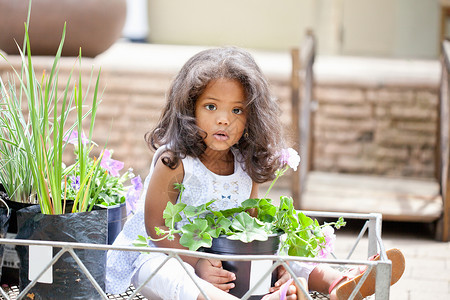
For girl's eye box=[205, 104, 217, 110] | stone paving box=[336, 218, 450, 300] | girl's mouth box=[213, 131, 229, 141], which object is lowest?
stone paving box=[336, 218, 450, 300]

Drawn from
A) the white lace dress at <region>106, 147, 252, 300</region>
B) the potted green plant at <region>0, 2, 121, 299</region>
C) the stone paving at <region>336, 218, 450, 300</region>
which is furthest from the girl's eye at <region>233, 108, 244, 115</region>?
the stone paving at <region>336, 218, 450, 300</region>

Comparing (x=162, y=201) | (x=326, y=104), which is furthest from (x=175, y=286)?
(x=326, y=104)

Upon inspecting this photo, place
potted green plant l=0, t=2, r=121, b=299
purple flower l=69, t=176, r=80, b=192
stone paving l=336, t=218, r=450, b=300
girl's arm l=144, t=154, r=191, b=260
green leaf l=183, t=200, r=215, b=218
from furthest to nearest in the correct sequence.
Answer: stone paving l=336, t=218, r=450, b=300 → purple flower l=69, t=176, r=80, b=192 → girl's arm l=144, t=154, r=191, b=260 → green leaf l=183, t=200, r=215, b=218 → potted green plant l=0, t=2, r=121, b=299

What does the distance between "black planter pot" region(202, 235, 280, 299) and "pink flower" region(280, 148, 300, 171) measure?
0.27 meters

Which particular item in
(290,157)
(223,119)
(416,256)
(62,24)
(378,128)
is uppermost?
(62,24)

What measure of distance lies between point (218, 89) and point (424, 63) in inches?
134

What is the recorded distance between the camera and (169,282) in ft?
5.85

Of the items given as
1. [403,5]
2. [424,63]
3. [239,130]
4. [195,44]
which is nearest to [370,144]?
[424,63]

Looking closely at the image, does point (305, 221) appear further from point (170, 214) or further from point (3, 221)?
point (3, 221)

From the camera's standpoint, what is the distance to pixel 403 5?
6.63 meters

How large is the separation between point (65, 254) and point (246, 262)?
441mm

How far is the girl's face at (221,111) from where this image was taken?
6.29 ft

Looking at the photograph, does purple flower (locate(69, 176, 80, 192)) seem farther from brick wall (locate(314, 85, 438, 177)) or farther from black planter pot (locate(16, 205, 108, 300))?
brick wall (locate(314, 85, 438, 177))

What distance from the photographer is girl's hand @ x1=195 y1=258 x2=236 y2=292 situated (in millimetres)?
1767
